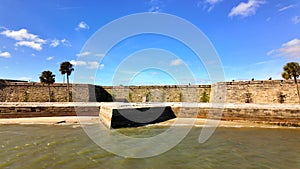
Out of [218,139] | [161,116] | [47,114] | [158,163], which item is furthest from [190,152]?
[47,114]

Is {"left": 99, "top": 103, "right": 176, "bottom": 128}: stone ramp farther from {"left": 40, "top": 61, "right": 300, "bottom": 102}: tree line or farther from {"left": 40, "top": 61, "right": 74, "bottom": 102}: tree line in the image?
{"left": 40, "top": 61, "right": 74, "bottom": 102}: tree line

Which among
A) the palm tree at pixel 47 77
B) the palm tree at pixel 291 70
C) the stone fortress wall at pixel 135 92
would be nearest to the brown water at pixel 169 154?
the palm tree at pixel 291 70

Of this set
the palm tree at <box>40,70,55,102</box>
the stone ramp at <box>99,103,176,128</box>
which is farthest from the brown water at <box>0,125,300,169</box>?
the palm tree at <box>40,70,55,102</box>

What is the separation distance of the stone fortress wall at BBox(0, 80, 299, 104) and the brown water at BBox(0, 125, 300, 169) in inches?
447

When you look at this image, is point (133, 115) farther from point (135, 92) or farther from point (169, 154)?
point (135, 92)

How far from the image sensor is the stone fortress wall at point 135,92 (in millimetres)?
19859

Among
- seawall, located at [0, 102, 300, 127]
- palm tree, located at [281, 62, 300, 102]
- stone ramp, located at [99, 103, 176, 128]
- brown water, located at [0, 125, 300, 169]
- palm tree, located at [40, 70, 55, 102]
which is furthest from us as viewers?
palm tree, located at [40, 70, 55, 102]

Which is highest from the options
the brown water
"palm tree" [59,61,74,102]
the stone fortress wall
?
"palm tree" [59,61,74,102]

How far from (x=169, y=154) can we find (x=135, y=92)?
18441mm

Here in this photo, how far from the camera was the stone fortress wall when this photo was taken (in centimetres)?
1986

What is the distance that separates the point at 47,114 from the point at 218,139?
42.6ft

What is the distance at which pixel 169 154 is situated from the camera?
21.3 ft

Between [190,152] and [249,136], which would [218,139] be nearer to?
[249,136]

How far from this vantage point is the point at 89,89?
80.9ft
